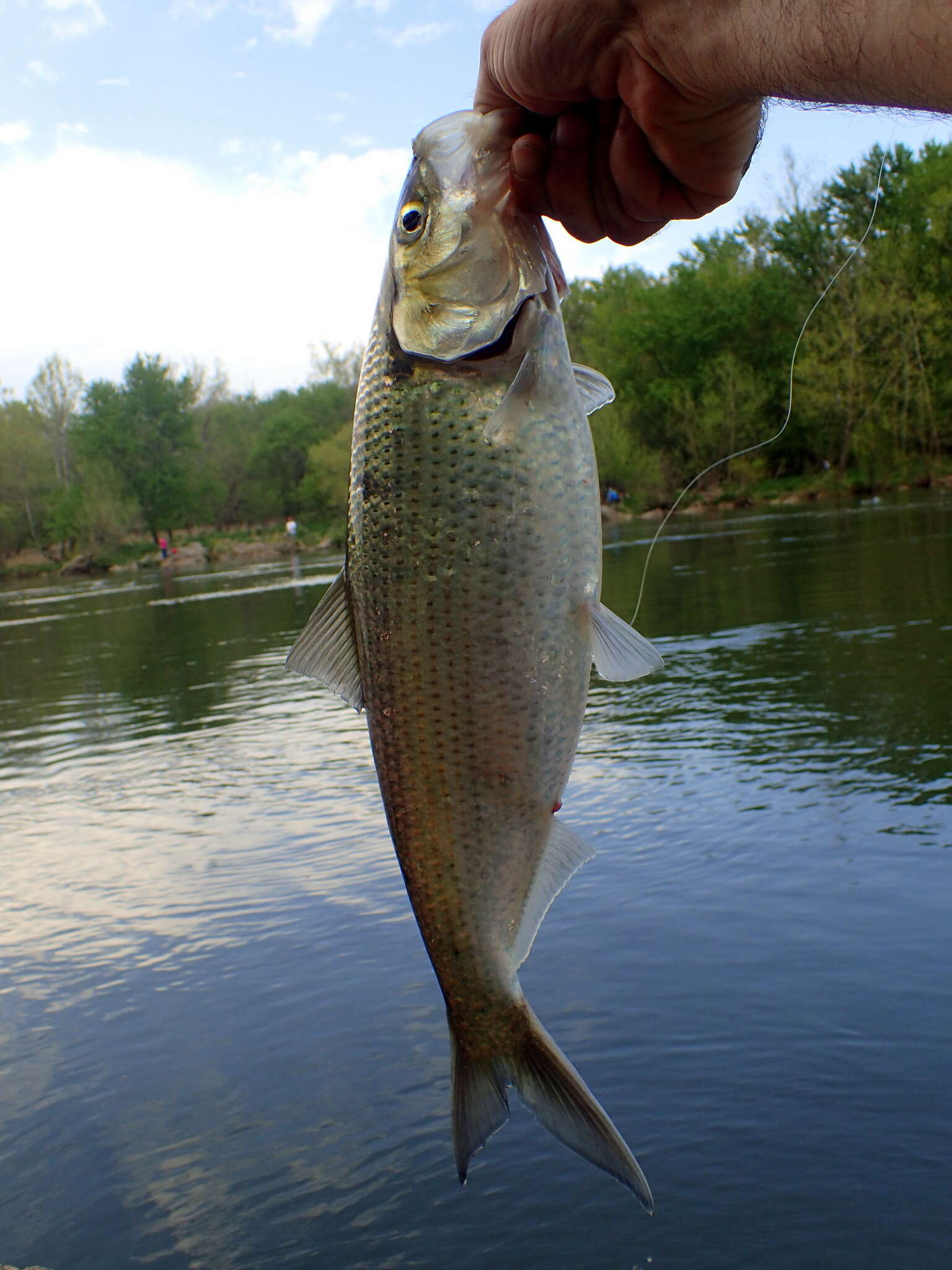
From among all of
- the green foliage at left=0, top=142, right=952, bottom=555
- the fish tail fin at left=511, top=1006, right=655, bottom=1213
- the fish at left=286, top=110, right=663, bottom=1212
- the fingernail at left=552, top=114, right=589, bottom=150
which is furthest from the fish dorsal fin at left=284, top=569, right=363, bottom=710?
the green foliage at left=0, top=142, right=952, bottom=555

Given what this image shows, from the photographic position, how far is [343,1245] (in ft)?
16.4

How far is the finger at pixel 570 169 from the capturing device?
108 inches

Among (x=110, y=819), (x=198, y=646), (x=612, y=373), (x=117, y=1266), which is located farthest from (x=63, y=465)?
(x=117, y=1266)

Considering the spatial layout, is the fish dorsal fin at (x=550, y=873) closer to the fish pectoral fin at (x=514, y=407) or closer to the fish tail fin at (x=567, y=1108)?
the fish tail fin at (x=567, y=1108)

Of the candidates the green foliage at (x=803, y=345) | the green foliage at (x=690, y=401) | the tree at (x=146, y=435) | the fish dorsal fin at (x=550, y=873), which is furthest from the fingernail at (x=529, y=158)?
the tree at (x=146, y=435)

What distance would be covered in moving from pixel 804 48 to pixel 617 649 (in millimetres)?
1275

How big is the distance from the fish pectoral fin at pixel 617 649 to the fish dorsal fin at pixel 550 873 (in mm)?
432

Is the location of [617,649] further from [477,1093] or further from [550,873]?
[477,1093]

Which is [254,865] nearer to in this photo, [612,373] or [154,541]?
[612,373]

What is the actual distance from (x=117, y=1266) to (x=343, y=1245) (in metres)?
0.99

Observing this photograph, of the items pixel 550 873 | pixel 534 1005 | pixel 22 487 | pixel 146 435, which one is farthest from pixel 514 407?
pixel 146 435

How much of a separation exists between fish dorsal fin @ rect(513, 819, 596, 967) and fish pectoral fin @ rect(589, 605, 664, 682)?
0.43 meters

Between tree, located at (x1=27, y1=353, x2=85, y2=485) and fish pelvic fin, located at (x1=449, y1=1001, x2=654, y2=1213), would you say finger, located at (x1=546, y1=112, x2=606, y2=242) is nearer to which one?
fish pelvic fin, located at (x1=449, y1=1001, x2=654, y2=1213)

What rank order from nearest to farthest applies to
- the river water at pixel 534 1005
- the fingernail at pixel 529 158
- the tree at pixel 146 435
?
1. the fingernail at pixel 529 158
2. the river water at pixel 534 1005
3. the tree at pixel 146 435
